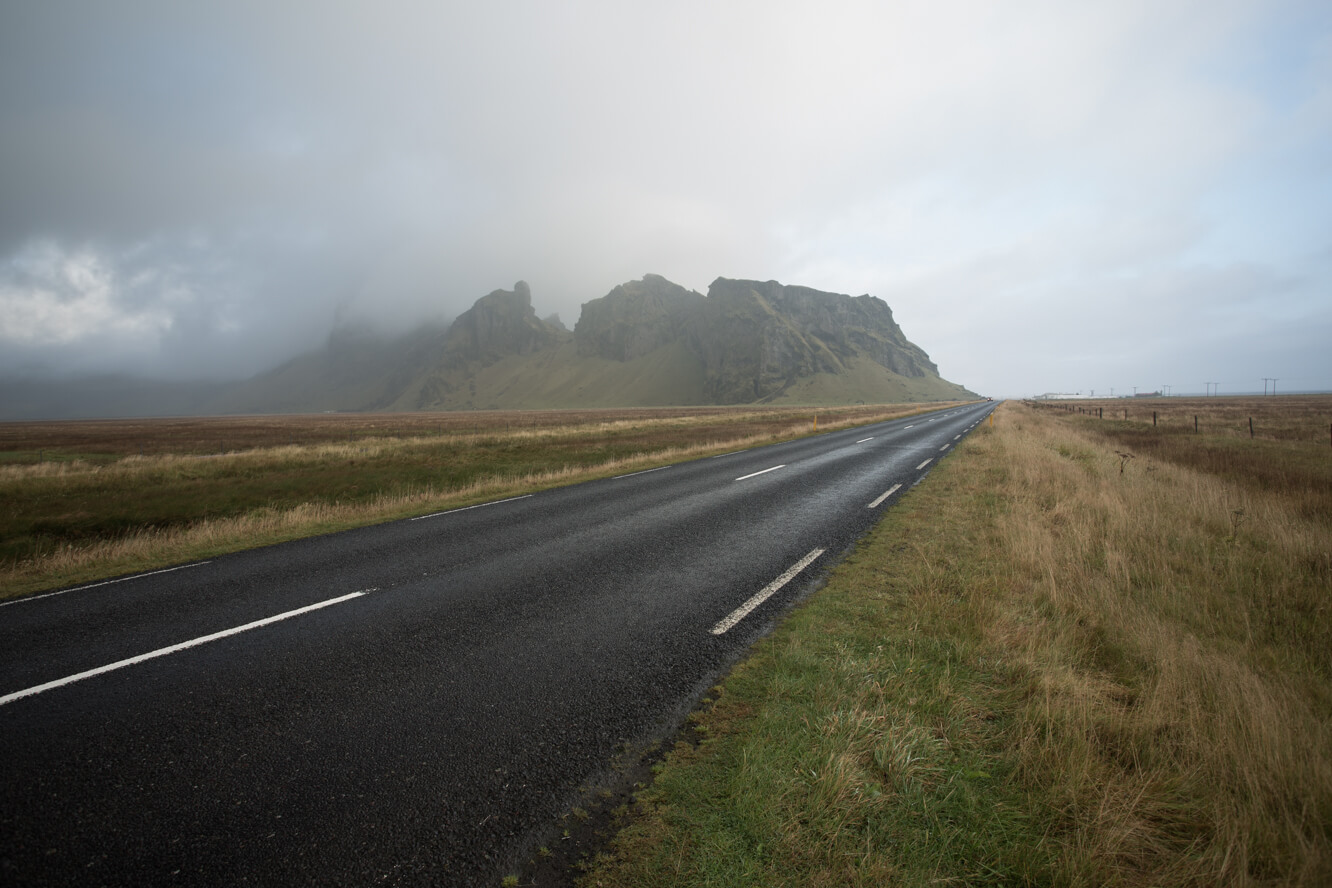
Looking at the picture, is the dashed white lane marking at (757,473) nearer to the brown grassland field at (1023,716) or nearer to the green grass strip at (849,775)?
the brown grassland field at (1023,716)

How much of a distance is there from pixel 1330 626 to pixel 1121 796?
3.96 metres

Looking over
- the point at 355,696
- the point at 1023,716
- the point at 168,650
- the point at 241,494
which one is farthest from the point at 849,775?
the point at 241,494

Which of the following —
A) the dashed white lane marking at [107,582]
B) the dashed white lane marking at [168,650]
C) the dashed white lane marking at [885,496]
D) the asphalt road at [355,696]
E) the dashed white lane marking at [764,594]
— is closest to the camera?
the asphalt road at [355,696]

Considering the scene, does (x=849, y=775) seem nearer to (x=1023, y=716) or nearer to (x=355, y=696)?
(x=1023, y=716)

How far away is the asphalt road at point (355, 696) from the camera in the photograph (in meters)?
2.51

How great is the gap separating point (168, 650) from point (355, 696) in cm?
230

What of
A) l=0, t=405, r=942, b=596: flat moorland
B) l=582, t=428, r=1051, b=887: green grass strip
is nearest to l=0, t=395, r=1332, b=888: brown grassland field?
l=582, t=428, r=1051, b=887: green grass strip

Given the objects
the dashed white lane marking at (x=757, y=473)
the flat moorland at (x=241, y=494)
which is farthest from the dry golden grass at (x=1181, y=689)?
the flat moorland at (x=241, y=494)

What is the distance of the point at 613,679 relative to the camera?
4.02m

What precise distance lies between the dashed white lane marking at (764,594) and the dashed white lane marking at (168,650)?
429cm

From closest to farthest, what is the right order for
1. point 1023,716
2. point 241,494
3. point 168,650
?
point 1023,716 < point 168,650 < point 241,494

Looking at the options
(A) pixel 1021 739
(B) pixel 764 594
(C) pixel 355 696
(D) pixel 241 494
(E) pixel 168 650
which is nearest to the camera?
(A) pixel 1021 739

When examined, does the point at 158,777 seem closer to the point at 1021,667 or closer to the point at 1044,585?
the point at 1021,667

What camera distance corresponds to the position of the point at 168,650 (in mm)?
4609
